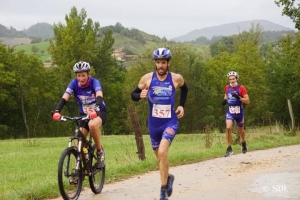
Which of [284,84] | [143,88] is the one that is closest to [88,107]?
[143,88]

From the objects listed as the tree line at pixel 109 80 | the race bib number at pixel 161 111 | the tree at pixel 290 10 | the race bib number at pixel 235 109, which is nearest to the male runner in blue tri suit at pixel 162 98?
the race bib number at pixel 161 111

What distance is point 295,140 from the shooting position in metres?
19.9

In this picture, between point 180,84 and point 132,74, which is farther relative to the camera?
point 132,74

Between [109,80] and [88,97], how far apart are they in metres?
65.9

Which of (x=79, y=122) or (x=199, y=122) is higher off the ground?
(x=79, y=122)

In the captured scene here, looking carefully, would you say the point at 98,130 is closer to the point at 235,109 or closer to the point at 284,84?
the point at 235,109

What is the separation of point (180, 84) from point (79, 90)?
1.88 meters

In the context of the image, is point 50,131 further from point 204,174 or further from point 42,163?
point 204,174

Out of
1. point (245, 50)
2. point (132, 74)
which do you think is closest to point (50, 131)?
point (132, 74)

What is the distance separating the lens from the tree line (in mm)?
58594

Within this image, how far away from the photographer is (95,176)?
8.33m

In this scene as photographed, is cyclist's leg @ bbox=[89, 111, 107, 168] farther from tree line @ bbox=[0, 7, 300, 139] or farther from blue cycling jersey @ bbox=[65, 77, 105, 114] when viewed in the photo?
tree line @ bbox=[0, 7, 300, 139]

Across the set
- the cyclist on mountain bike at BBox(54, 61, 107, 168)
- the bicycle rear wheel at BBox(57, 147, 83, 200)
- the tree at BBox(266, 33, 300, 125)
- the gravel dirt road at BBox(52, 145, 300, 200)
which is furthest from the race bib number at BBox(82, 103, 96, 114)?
the tree at BBox(266, 33, 300, 125)

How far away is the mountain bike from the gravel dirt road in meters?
0.34
